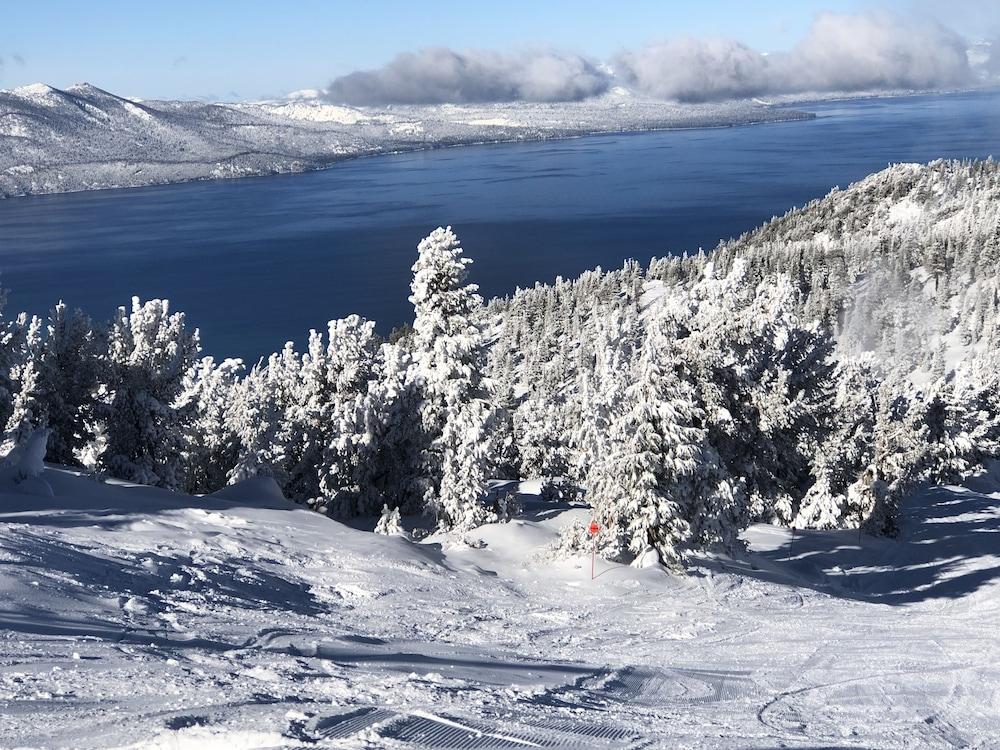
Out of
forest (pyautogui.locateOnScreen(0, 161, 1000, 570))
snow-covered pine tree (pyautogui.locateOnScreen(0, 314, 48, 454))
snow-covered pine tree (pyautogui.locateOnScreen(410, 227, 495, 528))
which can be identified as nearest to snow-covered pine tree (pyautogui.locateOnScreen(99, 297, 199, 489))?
forest (pyautogui.locateOnScreen(0, 161, 1000, 570))

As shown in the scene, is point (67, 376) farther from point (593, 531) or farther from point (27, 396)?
point (593, 531)

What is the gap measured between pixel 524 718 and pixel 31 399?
23736mm

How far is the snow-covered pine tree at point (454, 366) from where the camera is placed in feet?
80.0

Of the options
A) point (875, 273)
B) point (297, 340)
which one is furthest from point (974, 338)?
point (297, 340)

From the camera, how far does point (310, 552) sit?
17.0m

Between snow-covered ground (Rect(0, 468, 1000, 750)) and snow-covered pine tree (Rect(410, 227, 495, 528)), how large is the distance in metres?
1.99

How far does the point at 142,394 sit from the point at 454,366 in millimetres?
10299

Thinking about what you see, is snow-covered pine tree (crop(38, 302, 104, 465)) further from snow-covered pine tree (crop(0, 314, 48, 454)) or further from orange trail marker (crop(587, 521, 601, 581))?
orange trail marker (crop(587, 521, 601, 581))

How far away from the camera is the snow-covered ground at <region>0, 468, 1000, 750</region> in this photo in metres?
7.76

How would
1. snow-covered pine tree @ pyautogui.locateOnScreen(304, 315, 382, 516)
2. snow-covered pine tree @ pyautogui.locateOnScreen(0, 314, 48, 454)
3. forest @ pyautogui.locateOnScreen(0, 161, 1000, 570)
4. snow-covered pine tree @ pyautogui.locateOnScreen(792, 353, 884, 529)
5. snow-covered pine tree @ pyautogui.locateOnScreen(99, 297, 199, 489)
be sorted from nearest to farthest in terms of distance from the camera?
forest @ pyautogui.locateOnScreen(0, 161, 1000, 570) → snow-covered pine tree @ pyautogui.locateOnScreen(0, 314, 48, 454) → snow-covered pine tree @ pyautogui.locateOnScreen(99, 297, 199, 489) → snow-covered pine tree @ pyautogui.locateOnScreen(304, 315, 382, 516) → snow-covered pine tree @ pyautogui.locateOnScreen(792, 353, 884, 529)

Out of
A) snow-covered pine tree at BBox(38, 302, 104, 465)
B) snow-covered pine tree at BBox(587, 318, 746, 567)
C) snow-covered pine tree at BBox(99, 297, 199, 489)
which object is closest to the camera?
snow-covered pine tree at BBox(587, 318, 746, 567)

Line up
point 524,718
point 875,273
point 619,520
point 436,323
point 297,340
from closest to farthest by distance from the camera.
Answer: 1. point 524,718
2. point 619,520
3. point 436,323
4. point 297,340
5. point 875,273

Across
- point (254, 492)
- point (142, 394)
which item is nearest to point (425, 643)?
point (254, 492)

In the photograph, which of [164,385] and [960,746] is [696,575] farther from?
[164,385]
